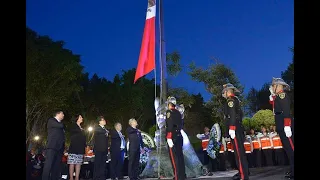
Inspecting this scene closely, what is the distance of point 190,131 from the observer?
38250 mm

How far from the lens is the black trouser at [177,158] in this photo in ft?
28.7

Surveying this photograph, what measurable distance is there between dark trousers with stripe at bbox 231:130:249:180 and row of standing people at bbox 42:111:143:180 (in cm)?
404

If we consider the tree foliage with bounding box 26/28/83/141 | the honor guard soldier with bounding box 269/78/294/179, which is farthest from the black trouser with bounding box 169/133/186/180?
the tree foliage with bounding box 26/28/83/141

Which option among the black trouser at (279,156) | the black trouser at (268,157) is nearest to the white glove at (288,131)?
the black trouser at (268,157)

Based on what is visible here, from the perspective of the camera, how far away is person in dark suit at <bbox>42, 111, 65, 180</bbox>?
8422 mm

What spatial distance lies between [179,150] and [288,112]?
2.82 meters

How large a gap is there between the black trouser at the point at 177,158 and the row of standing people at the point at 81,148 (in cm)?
257

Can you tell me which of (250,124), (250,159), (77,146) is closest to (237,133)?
(77,146)

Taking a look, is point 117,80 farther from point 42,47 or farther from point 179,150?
point 179,150

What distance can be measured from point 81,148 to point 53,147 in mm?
1761

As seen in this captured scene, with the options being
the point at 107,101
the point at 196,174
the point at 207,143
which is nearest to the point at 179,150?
the point at 196,174

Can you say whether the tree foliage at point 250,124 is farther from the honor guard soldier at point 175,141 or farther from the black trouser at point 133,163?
the honor guard soldier at point 175,141

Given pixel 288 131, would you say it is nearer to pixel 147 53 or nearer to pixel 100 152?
pixel 147 53
